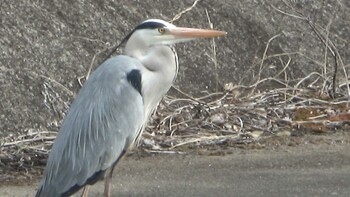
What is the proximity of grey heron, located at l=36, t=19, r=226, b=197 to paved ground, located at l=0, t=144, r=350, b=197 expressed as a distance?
69cm

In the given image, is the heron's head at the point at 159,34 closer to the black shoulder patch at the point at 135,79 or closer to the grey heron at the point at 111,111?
the grey heron at the point at 111,111

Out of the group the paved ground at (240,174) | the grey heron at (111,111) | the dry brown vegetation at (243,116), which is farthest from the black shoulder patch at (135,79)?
the dry brown vegetation at (243,116)

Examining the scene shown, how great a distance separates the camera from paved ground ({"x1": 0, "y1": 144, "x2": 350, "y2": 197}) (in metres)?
7.13

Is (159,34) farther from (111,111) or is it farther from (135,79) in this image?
(111,111)

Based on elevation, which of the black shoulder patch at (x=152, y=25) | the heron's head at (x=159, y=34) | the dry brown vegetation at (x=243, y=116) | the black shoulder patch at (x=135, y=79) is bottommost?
the dry brown vegetation at (x=243, y=116)

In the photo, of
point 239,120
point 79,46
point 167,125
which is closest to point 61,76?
point 79,46

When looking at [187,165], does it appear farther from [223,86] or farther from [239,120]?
[223,86]

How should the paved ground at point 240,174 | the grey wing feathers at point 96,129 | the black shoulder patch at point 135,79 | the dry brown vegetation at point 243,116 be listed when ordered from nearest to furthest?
the grey wing feathers at point 96,129 < the black shoulder patch at point 135,79 < the paved ground at point 240,174 < the dry brown vegetation at point 243,116

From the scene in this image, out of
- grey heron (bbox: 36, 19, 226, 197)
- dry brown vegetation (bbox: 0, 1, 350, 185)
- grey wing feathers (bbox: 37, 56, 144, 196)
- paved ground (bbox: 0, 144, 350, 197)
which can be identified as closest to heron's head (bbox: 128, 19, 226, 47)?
grey heron (bbox: 36, 19, 226, 197)

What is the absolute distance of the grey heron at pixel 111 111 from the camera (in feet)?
21.0

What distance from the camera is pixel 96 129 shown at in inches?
256

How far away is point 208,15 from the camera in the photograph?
980 cm

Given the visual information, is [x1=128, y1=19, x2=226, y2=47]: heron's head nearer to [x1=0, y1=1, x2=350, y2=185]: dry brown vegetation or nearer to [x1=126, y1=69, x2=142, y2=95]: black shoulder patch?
[x1=126, y1=69, x2=142, y2=95]: black shoulder patch

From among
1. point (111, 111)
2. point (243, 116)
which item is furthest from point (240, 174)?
point (111, 111)
